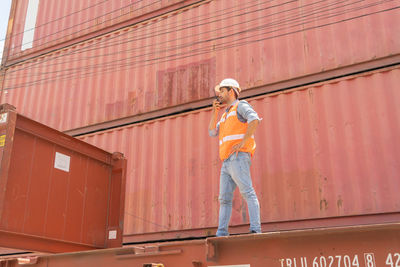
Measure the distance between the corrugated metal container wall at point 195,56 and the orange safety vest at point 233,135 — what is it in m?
3.08

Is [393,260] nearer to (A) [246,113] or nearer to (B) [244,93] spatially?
(A) [246,113]

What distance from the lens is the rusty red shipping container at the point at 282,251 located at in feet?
7.55

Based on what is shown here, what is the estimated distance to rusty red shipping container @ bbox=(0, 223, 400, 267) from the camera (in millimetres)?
2301

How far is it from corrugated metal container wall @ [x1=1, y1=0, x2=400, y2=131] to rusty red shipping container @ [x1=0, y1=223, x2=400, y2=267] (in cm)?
428

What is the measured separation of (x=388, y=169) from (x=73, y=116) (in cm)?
639

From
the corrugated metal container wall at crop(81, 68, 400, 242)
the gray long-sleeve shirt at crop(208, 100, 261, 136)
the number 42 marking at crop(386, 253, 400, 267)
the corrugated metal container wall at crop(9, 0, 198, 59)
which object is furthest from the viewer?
the corrugated metal container wall at crop(9, 0, 198, 59)

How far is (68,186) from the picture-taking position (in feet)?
14.4

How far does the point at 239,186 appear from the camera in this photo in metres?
3.45

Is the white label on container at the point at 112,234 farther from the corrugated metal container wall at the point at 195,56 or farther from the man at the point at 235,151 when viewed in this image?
the corrugated metal container wall at the point at 195,56

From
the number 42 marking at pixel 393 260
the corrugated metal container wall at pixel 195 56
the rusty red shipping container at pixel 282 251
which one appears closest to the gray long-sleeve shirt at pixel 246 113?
the rusty red shipping container at pixel 282 251

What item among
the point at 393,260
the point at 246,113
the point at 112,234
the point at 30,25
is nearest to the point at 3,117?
the point at 112,234

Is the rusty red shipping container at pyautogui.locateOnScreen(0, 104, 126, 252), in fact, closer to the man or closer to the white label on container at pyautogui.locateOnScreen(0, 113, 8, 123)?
the white label on container at pyautogui.locateOnScreen(0, 113, 8, 123)

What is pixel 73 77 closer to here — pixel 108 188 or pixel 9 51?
pixel 9 51

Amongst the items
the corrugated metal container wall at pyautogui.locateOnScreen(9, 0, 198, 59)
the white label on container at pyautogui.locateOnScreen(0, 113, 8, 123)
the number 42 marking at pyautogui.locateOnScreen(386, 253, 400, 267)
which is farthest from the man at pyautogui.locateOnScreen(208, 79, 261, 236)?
the corrugated metal container wall at pyautogui.locateOnScreen(9, 0, 198, 59)
